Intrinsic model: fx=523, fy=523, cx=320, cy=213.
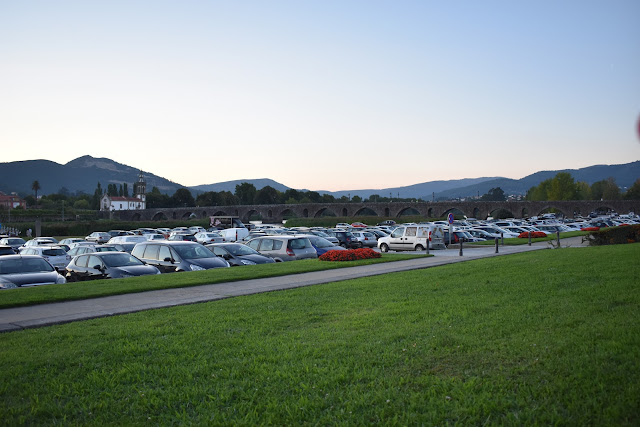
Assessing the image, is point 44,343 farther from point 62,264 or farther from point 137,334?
point 62,264

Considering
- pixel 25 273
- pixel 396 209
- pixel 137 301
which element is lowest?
pixel 137 301

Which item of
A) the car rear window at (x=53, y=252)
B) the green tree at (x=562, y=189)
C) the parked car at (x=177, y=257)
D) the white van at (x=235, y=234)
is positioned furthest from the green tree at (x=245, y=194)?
the parked car at (x=177, y=257)

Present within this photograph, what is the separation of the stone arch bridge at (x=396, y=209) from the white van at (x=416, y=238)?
8424 cm

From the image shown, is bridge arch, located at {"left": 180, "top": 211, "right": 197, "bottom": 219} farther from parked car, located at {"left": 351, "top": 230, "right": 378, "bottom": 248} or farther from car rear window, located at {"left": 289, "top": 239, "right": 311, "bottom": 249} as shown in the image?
car rear window, located at {"left": 289, "top": 239, "right": 311, "bottom": 249}

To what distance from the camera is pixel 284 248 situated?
23.1 metres

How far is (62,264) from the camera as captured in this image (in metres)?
25.2

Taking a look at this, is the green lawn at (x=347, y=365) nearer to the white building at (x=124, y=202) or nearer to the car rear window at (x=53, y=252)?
the car rear window at (x=53, y=252)

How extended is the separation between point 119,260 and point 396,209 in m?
113

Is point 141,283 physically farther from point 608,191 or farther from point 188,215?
point 608,191

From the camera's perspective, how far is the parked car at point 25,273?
595 inches

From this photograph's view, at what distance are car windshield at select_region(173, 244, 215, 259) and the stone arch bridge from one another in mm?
98415

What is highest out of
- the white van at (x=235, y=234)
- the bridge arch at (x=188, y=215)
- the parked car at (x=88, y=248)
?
the parked car at (x=88, y=248)

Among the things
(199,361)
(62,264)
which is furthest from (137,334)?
(62,264)

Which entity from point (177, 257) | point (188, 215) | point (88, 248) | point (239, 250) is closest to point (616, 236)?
point (239, 250)
